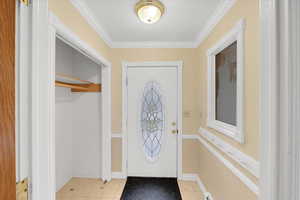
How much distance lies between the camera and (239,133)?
144cm

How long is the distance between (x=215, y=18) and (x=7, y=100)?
2.13 meters

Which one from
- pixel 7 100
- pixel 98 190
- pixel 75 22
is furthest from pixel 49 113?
pixel 98 190

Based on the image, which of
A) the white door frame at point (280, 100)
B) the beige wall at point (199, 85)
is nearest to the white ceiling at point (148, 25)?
the beige wall at point (199, 85)

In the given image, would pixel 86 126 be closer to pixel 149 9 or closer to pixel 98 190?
pixel 98 190

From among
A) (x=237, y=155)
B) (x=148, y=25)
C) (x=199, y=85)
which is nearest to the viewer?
(x=237, y=155)

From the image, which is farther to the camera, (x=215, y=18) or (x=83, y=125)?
(x=83, y=125)

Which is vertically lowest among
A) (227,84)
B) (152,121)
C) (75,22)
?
(152,121)

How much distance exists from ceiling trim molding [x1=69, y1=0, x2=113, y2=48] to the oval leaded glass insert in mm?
1071

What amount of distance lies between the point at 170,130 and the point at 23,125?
2431 millimetres

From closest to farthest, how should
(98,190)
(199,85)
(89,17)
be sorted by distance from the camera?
1. (89,17)
2. (98,190)
3. (199,85)

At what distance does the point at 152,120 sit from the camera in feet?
9.52

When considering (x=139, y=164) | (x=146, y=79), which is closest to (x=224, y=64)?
(x=146, y=79)


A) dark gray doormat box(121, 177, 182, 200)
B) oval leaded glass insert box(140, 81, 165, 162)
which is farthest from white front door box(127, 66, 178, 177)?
dark gray doormat box(121, 177, 182, 200)

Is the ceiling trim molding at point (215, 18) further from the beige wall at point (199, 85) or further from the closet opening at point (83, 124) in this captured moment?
the closet opening at point (83, 124)
